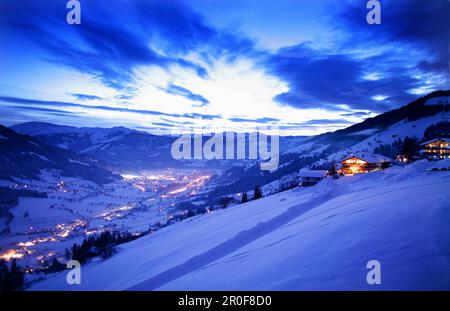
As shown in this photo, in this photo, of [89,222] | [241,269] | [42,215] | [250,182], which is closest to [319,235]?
[241,269]

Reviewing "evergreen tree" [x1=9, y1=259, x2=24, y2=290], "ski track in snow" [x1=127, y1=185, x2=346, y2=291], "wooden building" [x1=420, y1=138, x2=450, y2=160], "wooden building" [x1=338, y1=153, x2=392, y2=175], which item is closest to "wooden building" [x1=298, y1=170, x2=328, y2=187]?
"wooden building" [x1=338, y1=153, x2=392, y2=175]

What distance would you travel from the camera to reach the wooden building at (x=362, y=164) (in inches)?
1871

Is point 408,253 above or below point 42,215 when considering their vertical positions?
above

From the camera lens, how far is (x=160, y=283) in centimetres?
1138

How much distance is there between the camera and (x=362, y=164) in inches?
1905

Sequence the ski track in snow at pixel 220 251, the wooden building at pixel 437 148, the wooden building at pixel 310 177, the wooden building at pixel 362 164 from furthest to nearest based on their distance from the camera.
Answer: the wooden building at pixel 437 148 < the wooden building at pixel 362 164 < the wooden building at pixel 310 177 < the ski track in snow at pixel 220 251

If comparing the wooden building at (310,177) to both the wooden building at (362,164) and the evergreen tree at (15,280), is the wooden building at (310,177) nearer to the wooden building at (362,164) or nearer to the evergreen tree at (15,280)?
the wooden building at (362,164)

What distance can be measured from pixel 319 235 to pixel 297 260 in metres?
2.51

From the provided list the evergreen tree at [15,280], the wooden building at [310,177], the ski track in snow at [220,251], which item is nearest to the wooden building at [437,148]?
the wooden building at [310,177]

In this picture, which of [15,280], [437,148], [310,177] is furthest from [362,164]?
[15,280]

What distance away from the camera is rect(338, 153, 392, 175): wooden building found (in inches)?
1871

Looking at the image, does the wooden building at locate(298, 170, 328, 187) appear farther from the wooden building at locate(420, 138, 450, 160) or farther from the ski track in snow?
the wooden building at locate(420, 138, 450, 160)

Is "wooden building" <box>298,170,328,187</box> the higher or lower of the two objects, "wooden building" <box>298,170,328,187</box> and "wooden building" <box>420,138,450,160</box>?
the lower

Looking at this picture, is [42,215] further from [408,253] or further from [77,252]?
[408,253]
